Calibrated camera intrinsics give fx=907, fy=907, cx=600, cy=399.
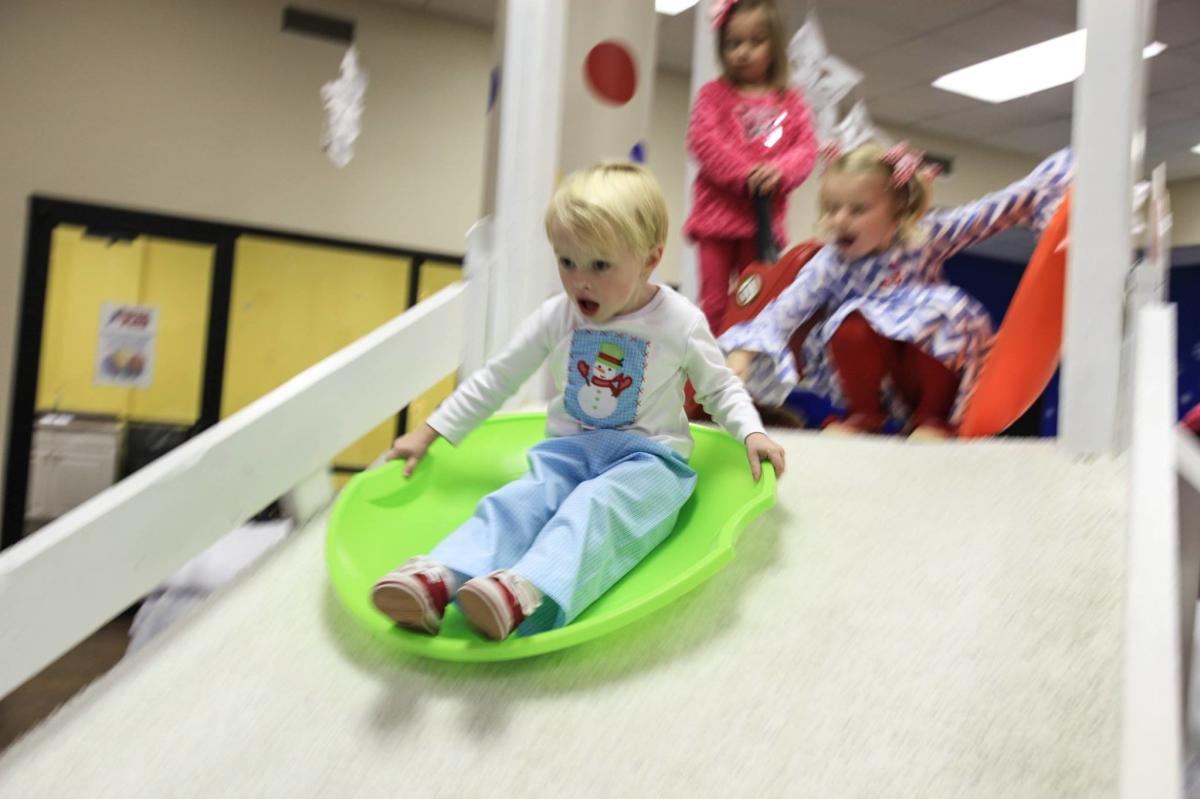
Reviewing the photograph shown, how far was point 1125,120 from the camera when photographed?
93 centimetres

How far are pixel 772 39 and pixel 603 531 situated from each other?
3.72ft

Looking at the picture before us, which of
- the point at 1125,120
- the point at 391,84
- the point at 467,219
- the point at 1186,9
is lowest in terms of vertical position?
the point at 1125,120

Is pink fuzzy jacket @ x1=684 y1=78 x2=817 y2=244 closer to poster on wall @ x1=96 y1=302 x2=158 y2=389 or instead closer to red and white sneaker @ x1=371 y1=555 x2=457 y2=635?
red and white sneaker @ x1=371 y1=555 x2=457 y2=635

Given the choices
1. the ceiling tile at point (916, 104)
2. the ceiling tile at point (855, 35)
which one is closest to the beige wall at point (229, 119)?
the ceiling tile at point (855, 35)

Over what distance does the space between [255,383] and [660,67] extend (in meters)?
2.35

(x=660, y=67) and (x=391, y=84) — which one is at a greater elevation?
(x=660, y=67)

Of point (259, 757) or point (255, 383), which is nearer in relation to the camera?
point (259, 757)

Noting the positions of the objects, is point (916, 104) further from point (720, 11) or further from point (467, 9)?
point (720, 11)

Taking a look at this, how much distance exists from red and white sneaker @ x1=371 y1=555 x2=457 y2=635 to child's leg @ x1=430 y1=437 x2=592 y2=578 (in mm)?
21

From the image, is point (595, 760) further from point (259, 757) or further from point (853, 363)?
point (853, 363)

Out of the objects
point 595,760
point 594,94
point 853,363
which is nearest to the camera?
point 595,760

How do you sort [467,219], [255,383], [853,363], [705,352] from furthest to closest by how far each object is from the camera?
[467,219]
[255,383]
[853,363]
[705,352]

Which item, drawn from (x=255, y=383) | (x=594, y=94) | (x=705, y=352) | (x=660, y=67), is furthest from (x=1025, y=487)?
(x=660, y=67)

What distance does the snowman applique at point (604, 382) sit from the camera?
3.34ft
